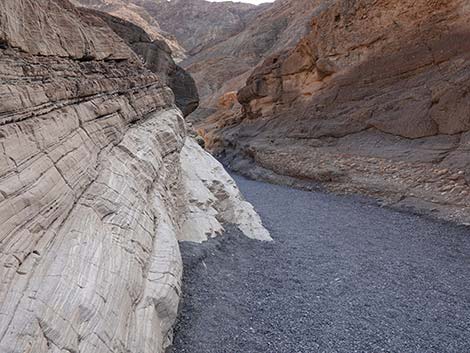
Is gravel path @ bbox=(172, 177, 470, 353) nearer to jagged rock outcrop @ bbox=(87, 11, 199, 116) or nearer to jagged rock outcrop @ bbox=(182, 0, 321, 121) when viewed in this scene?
jagged rock outcrop @ bbox=(87, 11, 199, 116)

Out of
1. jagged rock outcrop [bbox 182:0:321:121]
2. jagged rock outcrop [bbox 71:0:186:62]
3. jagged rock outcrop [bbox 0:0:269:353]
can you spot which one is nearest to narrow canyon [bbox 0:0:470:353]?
jagged rock outcrop [bbox 0:0:269:353]

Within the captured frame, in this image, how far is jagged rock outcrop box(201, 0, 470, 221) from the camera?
950cm

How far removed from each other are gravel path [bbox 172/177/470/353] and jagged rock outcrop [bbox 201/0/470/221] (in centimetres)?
242

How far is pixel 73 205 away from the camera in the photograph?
319 cm

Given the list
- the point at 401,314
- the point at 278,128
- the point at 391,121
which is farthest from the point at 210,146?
the point at 401,314

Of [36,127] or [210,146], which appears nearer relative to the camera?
[36,127]

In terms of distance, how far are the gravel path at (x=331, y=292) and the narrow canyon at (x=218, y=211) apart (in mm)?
30

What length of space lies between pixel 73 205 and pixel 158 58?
628 inches

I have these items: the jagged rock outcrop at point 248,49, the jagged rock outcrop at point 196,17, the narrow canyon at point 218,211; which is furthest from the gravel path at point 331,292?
the jagged rock outcrop at point 196,17

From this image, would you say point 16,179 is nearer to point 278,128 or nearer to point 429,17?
point 429,17

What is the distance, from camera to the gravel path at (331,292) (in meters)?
3.71

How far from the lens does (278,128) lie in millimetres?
18172

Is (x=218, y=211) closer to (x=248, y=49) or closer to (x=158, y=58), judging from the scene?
(x=158, y=58)

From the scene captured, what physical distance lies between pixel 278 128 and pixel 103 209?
15.6 meters
